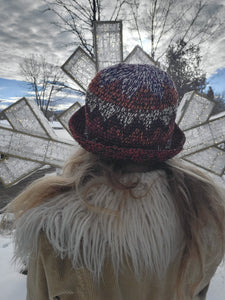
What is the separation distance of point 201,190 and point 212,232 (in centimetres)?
16

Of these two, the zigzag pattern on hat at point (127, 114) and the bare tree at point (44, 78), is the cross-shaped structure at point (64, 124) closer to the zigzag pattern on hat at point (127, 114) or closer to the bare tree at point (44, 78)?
the zigzag pattern on hat at point (127, 114)

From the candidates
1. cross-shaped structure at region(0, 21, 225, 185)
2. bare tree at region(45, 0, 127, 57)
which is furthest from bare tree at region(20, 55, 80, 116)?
cross-shaped structure at region(0, 21, 225, 185)

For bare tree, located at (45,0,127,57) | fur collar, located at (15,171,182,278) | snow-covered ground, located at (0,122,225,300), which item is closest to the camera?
fur collar, located at (15,171,182,278)

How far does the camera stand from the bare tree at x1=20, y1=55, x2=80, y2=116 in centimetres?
751

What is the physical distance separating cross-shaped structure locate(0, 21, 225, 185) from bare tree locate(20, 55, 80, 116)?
5099 millimetres

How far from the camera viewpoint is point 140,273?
0.76m

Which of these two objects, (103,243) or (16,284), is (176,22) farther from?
(103,243)

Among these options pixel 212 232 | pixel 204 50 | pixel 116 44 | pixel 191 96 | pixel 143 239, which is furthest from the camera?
pixel 204 50

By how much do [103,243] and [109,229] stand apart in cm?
5

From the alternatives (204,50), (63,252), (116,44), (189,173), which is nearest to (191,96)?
(116,44)

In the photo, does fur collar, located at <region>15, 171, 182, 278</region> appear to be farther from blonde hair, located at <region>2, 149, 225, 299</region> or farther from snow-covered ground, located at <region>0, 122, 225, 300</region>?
snow-covered ground, located at <region>0, 122, 225, 300</region>

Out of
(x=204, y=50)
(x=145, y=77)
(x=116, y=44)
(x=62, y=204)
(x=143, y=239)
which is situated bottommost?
(x=143, y=239)

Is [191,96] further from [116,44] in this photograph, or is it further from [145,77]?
[145,77]

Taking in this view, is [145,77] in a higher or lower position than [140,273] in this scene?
higher
